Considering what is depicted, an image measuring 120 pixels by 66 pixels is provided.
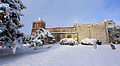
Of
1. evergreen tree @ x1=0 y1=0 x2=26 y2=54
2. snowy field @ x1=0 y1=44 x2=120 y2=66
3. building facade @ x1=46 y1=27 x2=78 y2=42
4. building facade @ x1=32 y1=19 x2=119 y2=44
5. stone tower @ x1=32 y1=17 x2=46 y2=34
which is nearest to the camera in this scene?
snowy field @ x1=0 y1=44 x2=120 y2=66

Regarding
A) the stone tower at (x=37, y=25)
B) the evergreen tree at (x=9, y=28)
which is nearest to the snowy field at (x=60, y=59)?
the evergreen tree at (x=9, y=28)

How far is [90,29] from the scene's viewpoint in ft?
81.0

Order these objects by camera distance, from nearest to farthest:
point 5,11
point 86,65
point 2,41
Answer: point 86,65 → point 5,11 → point 2,41

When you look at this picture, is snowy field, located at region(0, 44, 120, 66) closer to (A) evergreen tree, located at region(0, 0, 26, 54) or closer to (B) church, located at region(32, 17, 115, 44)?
(A) evergreen tree, located at region(0, 0, 26, 54)

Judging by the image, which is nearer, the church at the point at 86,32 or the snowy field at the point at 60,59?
the snowy field at the point at 60,59

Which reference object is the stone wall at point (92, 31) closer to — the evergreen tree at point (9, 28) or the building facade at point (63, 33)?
the building facade at point (63, 33)

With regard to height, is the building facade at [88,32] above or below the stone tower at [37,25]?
below

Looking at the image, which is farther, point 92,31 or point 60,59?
point 92,31

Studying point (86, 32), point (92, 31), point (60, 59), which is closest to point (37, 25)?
point (86, 32)

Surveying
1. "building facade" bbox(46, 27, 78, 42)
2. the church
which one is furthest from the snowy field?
"building facade" bbox(46, 27, 78, 42)

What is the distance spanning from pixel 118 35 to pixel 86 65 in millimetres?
30726

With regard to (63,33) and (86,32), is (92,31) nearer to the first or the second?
(86,32)

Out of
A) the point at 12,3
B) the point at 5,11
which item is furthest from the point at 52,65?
the point at 12,3

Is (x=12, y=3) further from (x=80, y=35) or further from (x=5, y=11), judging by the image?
(x=80, y=35)
